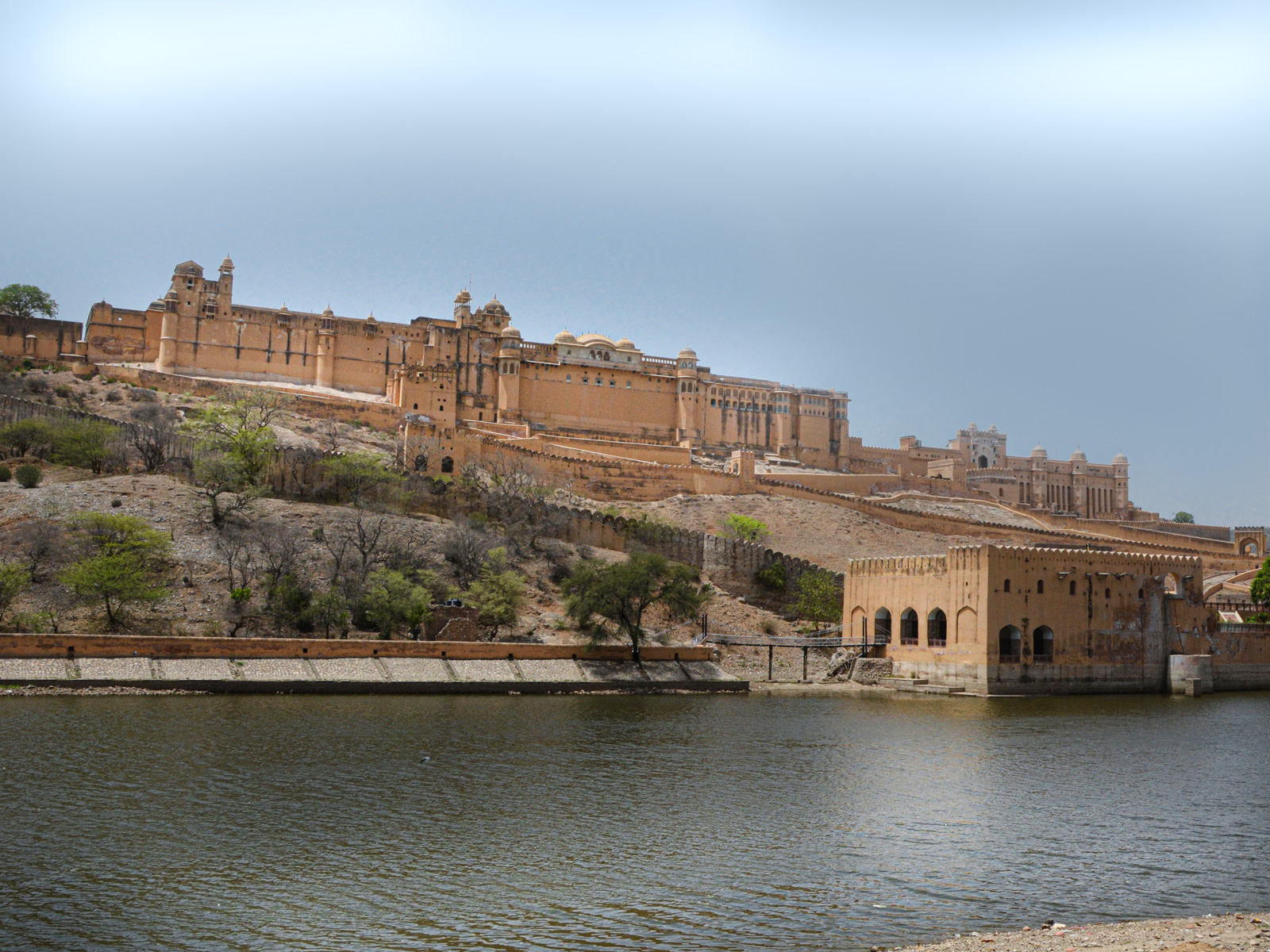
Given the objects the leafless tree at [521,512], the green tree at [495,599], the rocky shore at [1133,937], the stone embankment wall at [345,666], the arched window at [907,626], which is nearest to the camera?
the rocky shore at [1133,937]

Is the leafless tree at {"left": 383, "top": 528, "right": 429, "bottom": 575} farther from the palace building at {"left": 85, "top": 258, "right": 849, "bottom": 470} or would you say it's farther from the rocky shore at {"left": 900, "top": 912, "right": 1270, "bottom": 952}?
the rocky shore at {"left": 900, "top": 912, "right": 1270, "bottom": 952}

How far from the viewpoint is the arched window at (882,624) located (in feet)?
132

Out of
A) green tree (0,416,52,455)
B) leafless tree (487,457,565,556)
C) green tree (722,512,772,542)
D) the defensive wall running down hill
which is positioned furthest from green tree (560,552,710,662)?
green tree (0,416,52,455)

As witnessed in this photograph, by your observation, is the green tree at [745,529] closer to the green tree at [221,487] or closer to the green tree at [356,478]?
the green tree at [356,478]

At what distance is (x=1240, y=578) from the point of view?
197ft

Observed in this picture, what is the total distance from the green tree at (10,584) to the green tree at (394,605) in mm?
9419

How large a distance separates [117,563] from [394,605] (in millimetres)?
7831

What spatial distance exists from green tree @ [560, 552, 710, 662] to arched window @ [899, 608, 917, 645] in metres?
6.71

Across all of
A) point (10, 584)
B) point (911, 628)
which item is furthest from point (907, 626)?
point (10, 584)

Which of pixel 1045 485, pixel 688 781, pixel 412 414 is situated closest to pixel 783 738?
pixel 688 781

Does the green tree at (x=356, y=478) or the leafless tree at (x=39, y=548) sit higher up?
the green tree at (x=356, y=478)

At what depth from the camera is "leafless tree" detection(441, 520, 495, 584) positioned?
4062 cm

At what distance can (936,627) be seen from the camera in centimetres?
3762

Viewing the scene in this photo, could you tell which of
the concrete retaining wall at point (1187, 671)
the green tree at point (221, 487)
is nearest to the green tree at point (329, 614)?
the green tree at point (221, 487)
